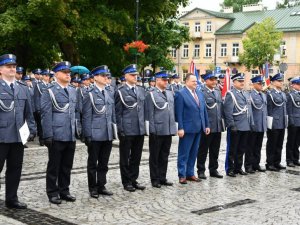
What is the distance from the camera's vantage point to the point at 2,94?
23.9ft

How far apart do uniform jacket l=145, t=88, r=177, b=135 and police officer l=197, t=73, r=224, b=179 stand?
1071 millimetres

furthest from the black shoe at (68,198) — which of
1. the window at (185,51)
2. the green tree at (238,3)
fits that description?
the green tree at (238,3)

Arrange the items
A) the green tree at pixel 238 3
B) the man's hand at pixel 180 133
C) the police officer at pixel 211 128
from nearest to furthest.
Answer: the man's hand at pixel 180 133, the police officer at pixel 211 128, the green tree at pixel 238 3

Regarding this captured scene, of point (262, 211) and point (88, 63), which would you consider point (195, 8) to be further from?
point (262, 211)

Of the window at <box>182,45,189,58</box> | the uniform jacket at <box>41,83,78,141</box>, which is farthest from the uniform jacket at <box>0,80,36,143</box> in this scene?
the window at <box>182,45,189,58</box>

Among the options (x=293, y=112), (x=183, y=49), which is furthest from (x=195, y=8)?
(x=293, y=112)

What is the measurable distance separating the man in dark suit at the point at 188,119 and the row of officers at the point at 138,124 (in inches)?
0.7

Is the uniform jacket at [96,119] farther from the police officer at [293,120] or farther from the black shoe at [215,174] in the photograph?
the police officer at [293,120]

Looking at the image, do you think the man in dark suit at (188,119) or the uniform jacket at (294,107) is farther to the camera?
the uniform jacket at (294,107)

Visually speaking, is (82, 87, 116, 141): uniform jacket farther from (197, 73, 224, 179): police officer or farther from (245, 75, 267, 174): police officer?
(245, 75, 267, 174): police officer

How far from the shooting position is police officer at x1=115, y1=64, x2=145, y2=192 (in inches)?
353

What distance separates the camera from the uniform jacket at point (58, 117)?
7.80m

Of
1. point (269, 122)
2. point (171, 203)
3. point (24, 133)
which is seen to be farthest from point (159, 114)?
point (269, 122)

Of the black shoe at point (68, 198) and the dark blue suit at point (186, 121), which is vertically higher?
the dark blue suit at point (186, 121)
